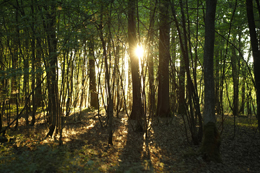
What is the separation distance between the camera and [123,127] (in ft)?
26.2

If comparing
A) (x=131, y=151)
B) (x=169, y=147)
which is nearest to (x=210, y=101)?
(x=169, y=147)

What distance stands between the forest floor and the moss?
0.52ft

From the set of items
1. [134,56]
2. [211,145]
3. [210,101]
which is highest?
[134,56]

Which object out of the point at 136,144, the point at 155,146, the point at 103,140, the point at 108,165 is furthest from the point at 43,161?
the point at 155,146

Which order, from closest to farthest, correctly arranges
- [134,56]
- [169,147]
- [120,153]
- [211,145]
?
1. [211,145]
2. [120,153]
3. [169,147]
4. [134,56]

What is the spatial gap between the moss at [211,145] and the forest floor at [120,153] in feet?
0.52

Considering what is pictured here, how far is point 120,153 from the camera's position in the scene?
17.4 feet

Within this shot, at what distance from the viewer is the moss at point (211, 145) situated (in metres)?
4.52

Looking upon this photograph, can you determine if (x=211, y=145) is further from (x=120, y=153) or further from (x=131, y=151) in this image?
(x=120, y=153)

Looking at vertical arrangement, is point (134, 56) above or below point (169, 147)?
above

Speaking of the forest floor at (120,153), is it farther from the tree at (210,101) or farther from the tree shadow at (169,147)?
the tree at (210,101)

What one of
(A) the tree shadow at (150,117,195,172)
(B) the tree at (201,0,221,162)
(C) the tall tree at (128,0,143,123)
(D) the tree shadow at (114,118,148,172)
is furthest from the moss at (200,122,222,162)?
(C) the tall tree at (128,0,143,123)

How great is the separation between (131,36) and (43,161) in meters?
5.27

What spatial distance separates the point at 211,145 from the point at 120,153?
2409 millimetres
